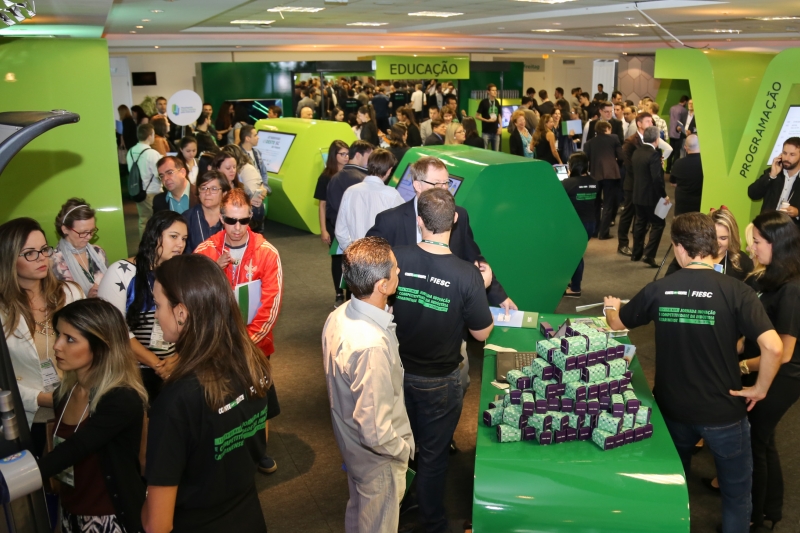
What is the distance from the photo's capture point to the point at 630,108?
1220cm

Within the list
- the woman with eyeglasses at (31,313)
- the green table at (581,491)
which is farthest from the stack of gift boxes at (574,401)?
the woman with eyeglasses at (31,313)

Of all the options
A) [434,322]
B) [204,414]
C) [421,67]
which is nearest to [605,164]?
[434,322]

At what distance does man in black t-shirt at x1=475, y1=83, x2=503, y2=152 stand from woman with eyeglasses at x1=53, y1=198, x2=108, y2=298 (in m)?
11.0

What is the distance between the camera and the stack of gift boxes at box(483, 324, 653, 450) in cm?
284

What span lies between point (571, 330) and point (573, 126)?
10102 millimetres

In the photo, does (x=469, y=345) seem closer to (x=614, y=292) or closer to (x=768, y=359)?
(x=614, y=292)

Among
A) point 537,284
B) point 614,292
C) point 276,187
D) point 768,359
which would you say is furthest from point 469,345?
point 276,187

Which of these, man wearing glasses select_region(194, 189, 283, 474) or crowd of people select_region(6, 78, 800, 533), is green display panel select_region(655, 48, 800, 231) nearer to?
crowd of people select_region(6, 78, 800, 533)

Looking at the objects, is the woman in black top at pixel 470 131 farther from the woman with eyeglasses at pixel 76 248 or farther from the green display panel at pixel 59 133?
the woman with eyeglasses at pixel 76 248

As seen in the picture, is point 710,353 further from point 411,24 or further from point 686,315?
point 411,24

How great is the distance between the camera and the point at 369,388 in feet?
7.93

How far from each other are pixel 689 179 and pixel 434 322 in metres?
5.58

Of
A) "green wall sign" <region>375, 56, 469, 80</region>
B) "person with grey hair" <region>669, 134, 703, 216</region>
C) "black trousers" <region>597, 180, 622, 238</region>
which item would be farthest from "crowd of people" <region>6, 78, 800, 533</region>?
"green wall sign" <region>375, 56, 469, 80</region>

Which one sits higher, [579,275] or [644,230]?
[644,230]
